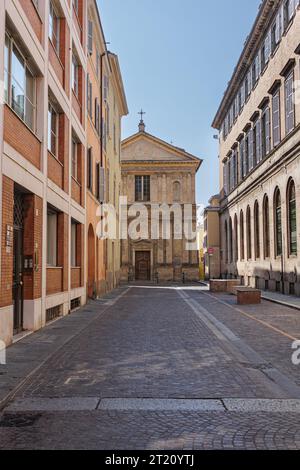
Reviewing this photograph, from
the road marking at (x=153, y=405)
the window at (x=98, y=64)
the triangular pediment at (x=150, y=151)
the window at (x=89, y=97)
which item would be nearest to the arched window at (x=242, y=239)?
the window at (x=98, y=64)

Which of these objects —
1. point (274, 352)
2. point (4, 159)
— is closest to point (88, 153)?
point (4, 159)

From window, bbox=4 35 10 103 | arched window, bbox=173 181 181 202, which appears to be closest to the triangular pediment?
arched window, bbox=173 181 181 202

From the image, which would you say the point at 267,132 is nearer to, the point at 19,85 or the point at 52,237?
the point at 52,237

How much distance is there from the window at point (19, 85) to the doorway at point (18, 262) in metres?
1.88

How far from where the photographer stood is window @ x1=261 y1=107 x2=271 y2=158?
2967 centimetres

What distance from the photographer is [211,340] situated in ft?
36.5

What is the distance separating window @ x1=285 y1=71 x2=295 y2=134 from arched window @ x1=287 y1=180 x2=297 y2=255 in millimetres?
2622

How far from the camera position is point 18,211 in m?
12.0

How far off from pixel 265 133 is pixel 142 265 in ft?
83.2

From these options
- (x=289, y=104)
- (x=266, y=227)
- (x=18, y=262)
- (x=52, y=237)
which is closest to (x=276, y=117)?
(x=289, y=104)

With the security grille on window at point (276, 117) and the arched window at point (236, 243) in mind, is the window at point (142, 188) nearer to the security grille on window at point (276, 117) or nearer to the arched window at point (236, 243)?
the arched window at point (236, 243)

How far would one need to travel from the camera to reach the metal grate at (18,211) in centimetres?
1180

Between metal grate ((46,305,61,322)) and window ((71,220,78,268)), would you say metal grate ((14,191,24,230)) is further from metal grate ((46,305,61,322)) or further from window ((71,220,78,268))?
window ((71,220,78,268))
